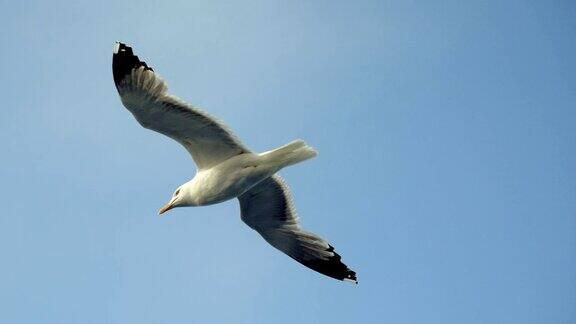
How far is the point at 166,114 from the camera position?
9.56 metres

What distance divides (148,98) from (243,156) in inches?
64.5

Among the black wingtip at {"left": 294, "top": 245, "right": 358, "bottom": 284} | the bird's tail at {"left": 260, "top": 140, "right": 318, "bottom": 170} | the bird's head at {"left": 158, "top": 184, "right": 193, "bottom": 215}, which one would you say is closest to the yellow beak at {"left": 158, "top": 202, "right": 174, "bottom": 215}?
the bird's head at {"left": 158, "top": 184, "right": 193, "bottom": 215}

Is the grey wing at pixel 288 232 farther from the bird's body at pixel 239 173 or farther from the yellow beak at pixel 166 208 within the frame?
the yellow beak at pixel 166 208

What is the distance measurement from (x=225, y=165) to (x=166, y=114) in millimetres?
1188

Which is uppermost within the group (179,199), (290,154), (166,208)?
(290,154)

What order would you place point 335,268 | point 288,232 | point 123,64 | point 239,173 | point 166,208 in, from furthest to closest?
1. point 288,232
2. point 335,268
3. point 166,208
4. point 239,173
5. point 123,64

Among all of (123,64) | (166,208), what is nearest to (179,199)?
(166,208)

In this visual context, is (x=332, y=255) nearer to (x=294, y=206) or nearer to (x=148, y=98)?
(x=294, y=206)

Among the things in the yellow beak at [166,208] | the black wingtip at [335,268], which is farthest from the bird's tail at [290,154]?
the black wingtip at [335,268]

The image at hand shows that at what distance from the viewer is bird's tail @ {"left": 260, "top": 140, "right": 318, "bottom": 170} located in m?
9.91

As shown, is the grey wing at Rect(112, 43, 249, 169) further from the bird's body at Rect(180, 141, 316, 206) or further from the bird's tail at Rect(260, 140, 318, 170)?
the bird's tail at Rect(260, 140, 318, 170)

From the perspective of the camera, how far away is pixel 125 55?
9.31m

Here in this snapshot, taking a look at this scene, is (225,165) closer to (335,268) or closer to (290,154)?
(290,154)

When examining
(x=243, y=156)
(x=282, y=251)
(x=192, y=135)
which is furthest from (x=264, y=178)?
(x=282, y=251)
